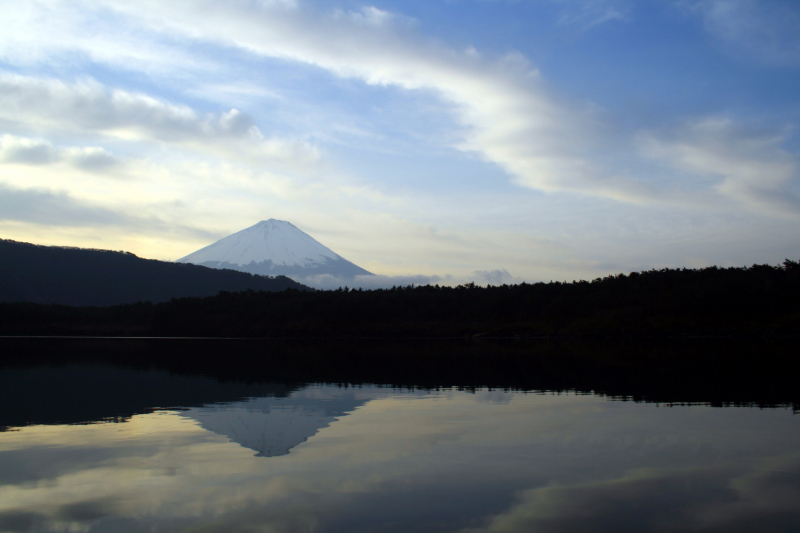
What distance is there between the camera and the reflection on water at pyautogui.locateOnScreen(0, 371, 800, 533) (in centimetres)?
679

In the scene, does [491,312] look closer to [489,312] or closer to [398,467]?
[489,312]

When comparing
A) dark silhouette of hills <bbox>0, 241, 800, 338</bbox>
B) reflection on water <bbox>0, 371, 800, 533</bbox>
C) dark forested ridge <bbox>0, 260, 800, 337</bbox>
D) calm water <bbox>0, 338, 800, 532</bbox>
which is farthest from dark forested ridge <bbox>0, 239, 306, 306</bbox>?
reflection on water <bbox>0, 371, 800, 533</bbox>

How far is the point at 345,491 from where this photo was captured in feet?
25.5

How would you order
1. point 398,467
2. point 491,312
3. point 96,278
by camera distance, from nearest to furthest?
point 398,467 < point 491,312 < point 96,278

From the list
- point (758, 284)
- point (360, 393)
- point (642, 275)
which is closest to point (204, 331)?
point (642, 275)

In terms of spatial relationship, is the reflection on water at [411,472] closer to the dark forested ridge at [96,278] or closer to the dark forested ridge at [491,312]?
the dark forested ridge at [491,312]

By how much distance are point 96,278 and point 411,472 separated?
16907cm

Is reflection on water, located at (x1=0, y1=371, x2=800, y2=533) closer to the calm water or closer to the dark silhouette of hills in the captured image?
the calm water

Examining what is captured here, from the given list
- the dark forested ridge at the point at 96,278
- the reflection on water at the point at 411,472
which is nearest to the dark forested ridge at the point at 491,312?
the dark forested ridge at the point at 96,278

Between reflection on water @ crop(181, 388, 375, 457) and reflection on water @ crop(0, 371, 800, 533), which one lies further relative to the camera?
reflection on water @ crop(181, 388, 375, 457)

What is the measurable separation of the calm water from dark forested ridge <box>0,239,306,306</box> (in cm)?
14534

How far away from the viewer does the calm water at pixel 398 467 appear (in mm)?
6816

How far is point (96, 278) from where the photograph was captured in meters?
158

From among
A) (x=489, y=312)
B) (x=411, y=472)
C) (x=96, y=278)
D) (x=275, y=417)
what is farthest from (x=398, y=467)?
(x=96, y=278)
